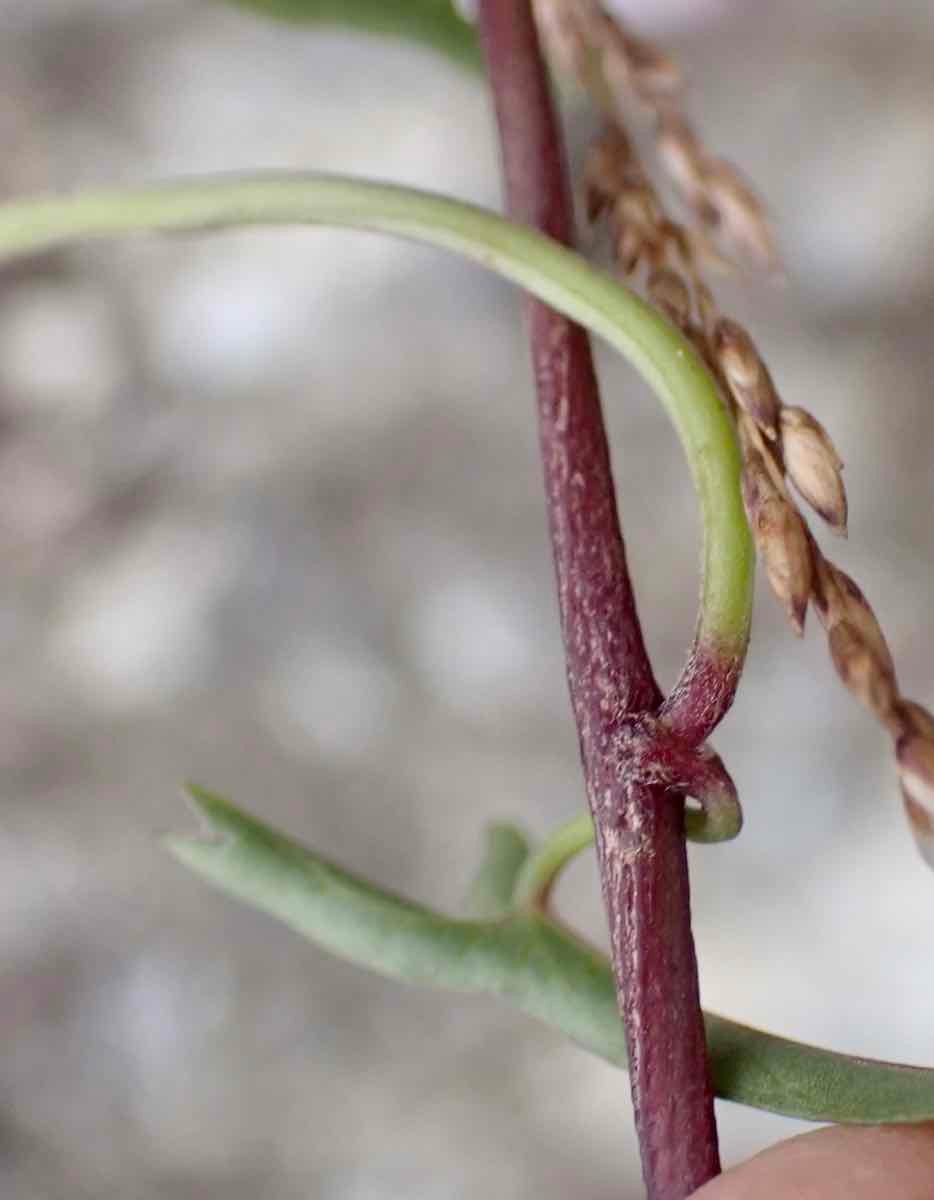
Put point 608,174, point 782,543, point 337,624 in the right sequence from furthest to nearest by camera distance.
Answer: point 337,624, point 608,174, point 782,543

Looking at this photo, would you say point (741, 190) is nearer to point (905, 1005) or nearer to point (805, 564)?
point (805, 564)

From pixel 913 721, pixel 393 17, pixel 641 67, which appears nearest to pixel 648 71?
pixel 641 67

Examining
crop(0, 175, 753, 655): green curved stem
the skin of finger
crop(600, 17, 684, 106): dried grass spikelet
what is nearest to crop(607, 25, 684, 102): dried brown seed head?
crop(600, 17, 684, 106): dried grass spikelet

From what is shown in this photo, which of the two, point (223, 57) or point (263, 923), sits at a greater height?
point (223, 57)

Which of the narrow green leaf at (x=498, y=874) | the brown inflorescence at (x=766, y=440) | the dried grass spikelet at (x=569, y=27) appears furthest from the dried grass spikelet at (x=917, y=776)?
the dried grass spikelet at (x=569, y=27)

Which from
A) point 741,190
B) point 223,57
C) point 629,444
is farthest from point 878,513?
point 223,57

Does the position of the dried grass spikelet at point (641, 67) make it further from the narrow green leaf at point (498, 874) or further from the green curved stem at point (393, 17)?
the narrow green leaf at point (498, 874)

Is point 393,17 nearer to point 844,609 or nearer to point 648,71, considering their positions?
point 648,71
